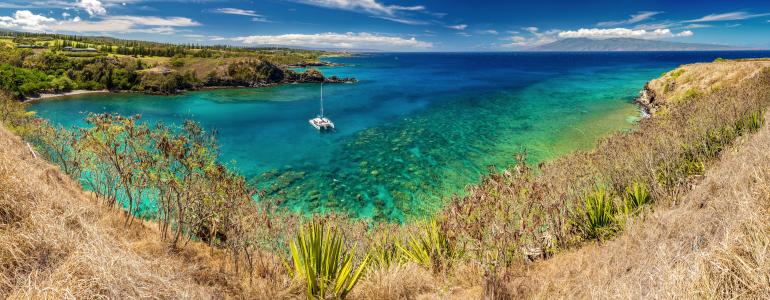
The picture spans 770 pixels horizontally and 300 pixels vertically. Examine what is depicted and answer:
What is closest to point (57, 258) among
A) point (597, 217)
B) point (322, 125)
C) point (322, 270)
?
point (322, 270)

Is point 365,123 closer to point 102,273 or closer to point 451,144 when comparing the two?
point 451,144

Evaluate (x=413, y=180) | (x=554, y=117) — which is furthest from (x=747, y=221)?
(x=554, y=117)

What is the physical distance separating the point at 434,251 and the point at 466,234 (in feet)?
3.89

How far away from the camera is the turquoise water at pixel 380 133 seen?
1005 inches

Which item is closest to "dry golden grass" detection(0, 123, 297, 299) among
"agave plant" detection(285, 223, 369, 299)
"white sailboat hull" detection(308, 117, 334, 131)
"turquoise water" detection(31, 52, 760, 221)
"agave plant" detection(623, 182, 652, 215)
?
"agave plant" detection(285, 223, 369, 299)

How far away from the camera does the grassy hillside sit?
5.03 meters

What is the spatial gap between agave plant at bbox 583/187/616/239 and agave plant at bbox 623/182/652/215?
2.65 feet

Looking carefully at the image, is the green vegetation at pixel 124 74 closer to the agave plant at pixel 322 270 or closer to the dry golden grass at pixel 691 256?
the agave plant at pixel 322 270

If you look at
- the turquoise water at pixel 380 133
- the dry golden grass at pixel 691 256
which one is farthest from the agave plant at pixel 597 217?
the turquoise water at pixel 380 133

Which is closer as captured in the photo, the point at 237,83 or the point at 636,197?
the point at 636,197

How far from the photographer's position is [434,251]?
10.2 meters

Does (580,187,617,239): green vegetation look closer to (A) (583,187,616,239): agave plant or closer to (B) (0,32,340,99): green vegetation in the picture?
(A) (583,187,616,239): agave plant

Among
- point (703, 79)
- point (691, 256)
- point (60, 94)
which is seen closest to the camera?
point (691, 256)

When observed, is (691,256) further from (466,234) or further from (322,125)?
(322,125)
